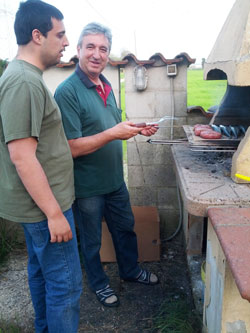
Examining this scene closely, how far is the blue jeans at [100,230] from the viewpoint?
107 inches

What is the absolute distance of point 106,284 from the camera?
3.05m

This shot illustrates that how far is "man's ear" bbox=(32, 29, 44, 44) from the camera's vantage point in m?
1.69

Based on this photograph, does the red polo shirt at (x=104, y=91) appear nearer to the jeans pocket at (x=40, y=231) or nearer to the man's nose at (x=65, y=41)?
the man's nose at (x=65, y=41)

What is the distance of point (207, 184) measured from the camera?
6.84 ft

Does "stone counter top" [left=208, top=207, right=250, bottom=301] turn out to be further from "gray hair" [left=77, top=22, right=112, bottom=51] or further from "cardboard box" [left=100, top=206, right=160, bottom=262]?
"cardboard box" [left=100, top=206, right=160, bottom=262]

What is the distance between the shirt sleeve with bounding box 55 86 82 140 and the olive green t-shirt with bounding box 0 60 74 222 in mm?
431

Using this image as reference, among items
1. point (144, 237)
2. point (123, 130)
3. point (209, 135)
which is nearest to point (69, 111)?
point (123, 130)

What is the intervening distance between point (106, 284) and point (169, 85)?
232 cm

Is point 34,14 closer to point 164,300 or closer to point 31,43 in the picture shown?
point 31,43

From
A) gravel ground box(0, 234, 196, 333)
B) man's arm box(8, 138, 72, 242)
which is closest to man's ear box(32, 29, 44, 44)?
man's arm box(8, 138, 72, 242)

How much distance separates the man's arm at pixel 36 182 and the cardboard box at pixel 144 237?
1.75 metres

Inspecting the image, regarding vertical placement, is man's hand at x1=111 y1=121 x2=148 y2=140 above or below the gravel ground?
above

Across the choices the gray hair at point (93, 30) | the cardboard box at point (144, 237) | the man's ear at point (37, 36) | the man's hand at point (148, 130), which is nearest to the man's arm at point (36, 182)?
the man's ear at point (37, 36)

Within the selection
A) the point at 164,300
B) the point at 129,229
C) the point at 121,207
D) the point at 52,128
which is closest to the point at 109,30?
the point at 52,128
